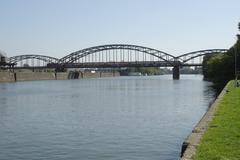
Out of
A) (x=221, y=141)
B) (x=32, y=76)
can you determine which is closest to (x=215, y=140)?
(x=221, y=141)

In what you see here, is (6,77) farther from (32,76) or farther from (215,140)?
(215,140)

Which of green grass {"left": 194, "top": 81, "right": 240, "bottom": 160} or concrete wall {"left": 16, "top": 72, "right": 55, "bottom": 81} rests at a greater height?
green grass {"left": 194, "top": 81, "right": 240, "bottom": 160}

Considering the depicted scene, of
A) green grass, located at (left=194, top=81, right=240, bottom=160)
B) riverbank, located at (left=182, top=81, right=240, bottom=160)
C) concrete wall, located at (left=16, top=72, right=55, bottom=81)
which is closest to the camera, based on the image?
green grass, located at (left=194, top=81, right=240, bottom=160)

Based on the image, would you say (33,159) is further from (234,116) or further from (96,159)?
(234,116)

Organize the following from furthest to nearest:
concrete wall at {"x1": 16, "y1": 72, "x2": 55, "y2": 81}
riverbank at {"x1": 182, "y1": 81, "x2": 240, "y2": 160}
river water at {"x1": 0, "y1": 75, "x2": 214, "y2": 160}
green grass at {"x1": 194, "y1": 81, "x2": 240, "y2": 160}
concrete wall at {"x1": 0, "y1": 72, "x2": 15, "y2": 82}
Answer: concrete wall at {"x1": 16, "y1": 72, "x2": 55, "y2": 81}
concrete wall at {"x1": 0, "y1": 72, "x2": 15, "y2": 82}
river water at {"x1": 0, "y1": 75, "x2": 214, "y2": 160}
riverbank at {"x1": 182, "y1": 81, "x2": 240, "y2": 160}
green grass at {"x1": 194, "y1": 81, "x2": 240, "y2": 160}

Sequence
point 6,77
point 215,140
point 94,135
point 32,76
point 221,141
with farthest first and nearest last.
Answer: point 32,76 < point 6,77 < point 94,135 < point 215,140 < point 221,141

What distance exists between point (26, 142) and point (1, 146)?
1.33 meters

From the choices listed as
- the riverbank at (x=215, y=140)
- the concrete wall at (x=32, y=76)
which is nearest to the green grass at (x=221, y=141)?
the riverbank at (x=215, y=140)

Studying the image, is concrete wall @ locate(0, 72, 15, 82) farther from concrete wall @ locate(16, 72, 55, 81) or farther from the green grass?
the green grass

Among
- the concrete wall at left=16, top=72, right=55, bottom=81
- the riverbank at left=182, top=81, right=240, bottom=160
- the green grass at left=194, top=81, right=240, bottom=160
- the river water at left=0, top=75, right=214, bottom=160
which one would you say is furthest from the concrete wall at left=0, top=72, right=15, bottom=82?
the green grass at left=194, top=81, right=240, bottom=160

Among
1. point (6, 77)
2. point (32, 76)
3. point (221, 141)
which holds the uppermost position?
point (221, 141)

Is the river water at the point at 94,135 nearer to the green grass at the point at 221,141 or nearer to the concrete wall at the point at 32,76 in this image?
the green grass at the point at 221,141

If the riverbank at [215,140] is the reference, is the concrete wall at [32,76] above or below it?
below

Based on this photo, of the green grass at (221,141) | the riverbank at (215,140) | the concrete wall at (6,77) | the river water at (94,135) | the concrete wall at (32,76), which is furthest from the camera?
the concrete wall at (32,76)
